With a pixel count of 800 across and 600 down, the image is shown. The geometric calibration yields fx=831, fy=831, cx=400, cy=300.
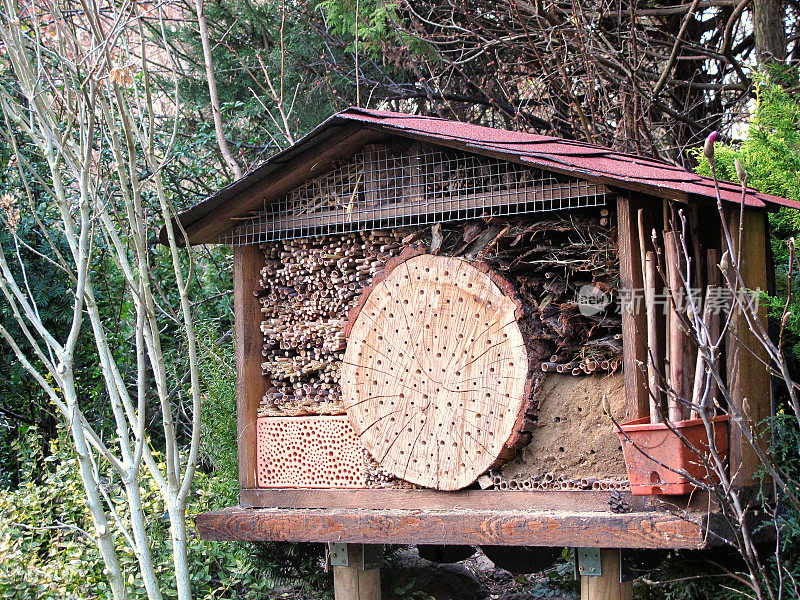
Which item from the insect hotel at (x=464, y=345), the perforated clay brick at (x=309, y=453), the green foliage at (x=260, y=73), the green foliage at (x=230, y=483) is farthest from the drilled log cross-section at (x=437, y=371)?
the green foliage at (x=260, y=73)

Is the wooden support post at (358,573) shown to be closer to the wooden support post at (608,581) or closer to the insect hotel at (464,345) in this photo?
the insect hotel at (464,345)

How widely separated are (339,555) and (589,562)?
1.27m

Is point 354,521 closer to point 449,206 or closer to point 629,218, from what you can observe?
point 449,206

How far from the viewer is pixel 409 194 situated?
13.2ft

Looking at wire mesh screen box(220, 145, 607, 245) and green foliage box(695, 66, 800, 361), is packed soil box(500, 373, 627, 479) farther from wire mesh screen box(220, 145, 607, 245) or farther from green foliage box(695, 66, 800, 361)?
green foliage box(695, 66, 800, 361)

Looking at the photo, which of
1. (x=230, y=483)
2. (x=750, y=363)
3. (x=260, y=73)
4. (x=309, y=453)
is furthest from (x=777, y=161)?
(x=260, y=73)

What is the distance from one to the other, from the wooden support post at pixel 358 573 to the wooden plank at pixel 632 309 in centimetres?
160

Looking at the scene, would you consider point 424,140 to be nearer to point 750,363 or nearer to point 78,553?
point 750,363

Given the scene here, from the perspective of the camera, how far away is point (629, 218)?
344 cm

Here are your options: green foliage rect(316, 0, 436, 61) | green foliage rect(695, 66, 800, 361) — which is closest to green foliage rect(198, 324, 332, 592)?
green foliage rect(695, 66, 800, 361)

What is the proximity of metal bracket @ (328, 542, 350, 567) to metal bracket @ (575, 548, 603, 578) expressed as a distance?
1.18 m

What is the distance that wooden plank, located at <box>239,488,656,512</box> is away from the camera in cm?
350

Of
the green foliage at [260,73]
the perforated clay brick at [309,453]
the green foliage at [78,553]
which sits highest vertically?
the green foliage at [260,73]

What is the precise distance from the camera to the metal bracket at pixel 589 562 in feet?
11.8
